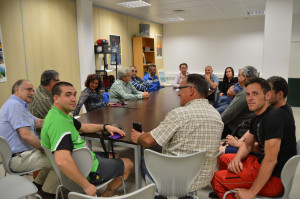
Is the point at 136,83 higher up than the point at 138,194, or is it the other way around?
the point at 136,83

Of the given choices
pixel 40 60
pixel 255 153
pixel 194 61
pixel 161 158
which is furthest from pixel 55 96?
pixel 194 61

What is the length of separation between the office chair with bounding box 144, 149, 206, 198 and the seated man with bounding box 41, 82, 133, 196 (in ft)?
1.56

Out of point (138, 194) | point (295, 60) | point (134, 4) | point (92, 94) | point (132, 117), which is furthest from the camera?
point (295, 60)

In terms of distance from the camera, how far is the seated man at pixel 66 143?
1.61m

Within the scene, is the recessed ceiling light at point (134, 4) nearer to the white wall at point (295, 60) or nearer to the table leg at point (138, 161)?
the table leg at point (138, 161)

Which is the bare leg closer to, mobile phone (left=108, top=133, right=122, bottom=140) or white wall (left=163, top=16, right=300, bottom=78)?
mobile phone (left=108, top=133, right=122, bottom=140)

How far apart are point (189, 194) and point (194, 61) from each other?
8054mm

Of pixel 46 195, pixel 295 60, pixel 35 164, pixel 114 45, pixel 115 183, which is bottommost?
pixel 46 195

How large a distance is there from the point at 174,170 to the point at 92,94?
2314 mm

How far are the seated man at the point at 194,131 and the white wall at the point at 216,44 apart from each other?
7443 millimetres

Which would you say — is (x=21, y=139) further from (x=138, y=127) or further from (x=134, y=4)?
(x=134, y=4)

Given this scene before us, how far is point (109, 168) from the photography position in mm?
1987

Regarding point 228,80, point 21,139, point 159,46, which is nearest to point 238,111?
point 21,139

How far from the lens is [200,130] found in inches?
63.7
